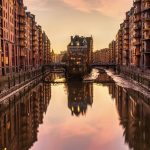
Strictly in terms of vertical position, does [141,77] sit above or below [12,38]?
below

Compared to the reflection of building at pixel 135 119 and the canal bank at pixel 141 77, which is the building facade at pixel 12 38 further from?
the reflection of building at pixel 135 119

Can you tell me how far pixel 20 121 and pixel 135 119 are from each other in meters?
13.7

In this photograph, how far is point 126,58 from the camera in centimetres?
13762

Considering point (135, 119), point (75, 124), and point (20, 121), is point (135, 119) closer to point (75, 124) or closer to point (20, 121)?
point (75, 124)

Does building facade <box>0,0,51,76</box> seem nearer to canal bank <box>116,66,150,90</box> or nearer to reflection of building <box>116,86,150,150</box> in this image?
canal bank <box>116,66,150,90</box>

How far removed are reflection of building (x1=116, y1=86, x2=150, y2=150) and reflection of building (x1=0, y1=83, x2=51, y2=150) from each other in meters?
9.32

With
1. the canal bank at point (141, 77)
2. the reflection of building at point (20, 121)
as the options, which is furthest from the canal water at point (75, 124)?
the canal bank at point (141, 77)

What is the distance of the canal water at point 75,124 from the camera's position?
27.6m

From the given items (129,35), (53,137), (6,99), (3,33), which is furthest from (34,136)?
(129,35)

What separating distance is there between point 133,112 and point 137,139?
1306 cm

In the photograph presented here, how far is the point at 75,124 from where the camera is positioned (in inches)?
1417

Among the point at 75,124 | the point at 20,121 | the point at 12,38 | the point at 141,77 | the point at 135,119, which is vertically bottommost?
the point at 75,124

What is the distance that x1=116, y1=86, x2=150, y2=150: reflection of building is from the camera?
27795 millimetres

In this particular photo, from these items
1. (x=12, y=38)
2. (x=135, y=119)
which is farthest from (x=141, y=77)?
(x=12, y=38)
